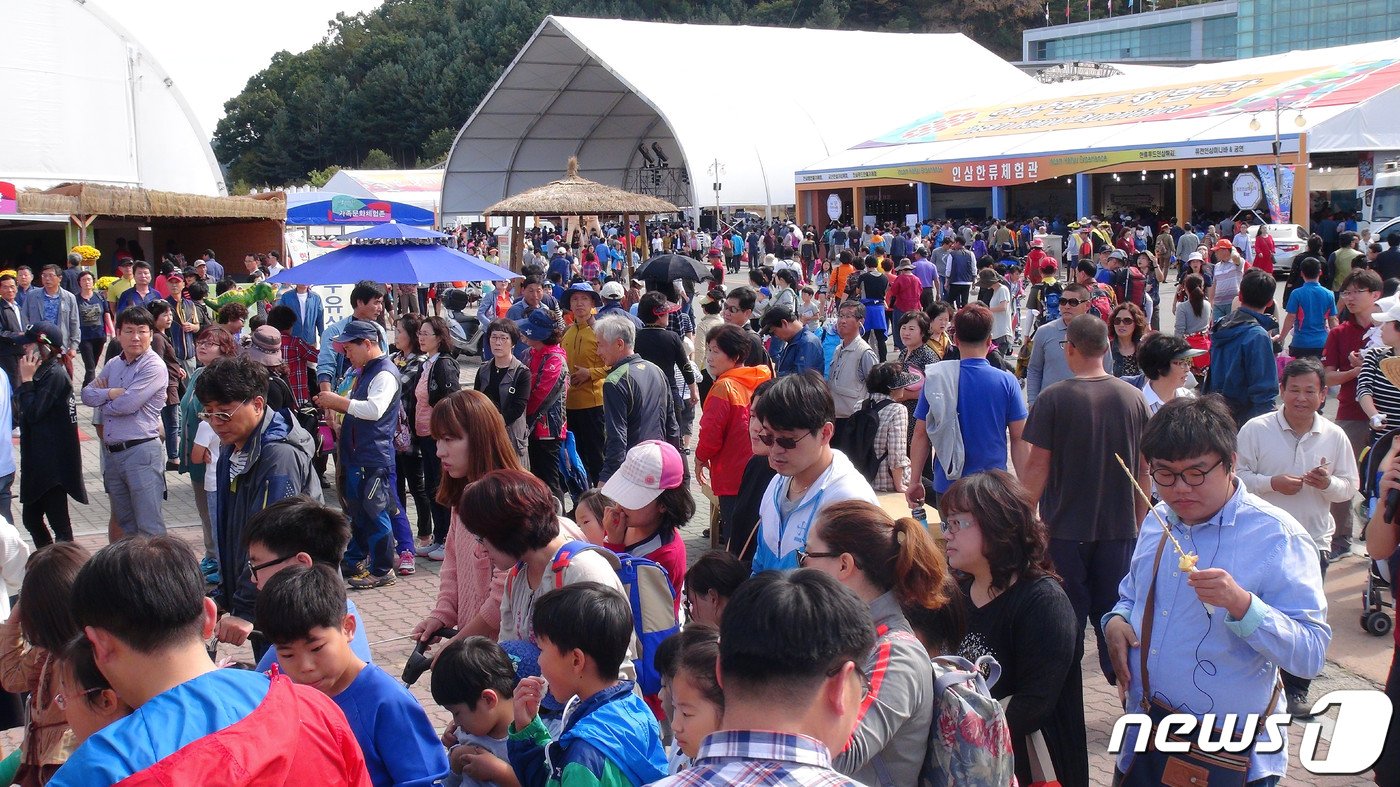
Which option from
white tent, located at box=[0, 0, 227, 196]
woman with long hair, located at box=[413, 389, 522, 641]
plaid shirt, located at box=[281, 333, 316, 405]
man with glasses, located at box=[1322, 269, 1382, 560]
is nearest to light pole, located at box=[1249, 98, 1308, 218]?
man with glasses, located at box=[1322, 269, 1382, 560]

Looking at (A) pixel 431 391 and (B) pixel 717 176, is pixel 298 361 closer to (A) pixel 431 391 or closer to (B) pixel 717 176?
(A) pixel 431 391

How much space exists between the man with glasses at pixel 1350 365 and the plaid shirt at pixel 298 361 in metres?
7.87

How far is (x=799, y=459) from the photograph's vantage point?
158 inches

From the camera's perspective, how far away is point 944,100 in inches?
1885

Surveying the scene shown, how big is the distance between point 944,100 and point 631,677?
47493mm

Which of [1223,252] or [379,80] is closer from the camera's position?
[1223,252]

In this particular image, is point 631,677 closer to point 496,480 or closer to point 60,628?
point 496,480

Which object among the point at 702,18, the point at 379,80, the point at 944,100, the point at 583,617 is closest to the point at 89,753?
the point at 583,617

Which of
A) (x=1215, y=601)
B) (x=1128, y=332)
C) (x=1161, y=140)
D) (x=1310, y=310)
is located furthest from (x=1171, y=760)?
(x=1161, y=140)

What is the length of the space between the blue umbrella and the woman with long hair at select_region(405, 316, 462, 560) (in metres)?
1.45

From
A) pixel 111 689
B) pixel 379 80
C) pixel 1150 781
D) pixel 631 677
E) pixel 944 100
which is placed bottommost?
pixel 1150 781

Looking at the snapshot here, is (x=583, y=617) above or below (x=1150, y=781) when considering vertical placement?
above

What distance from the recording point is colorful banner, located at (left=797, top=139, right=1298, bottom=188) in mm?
29766

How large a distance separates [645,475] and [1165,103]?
1380 inches
